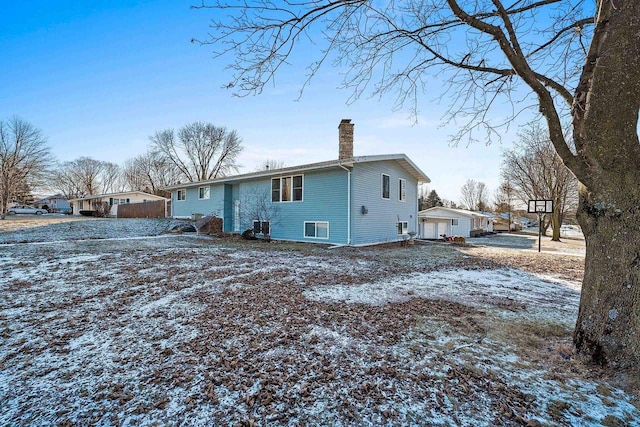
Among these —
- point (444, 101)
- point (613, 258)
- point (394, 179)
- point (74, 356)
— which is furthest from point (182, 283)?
point (394, 179)

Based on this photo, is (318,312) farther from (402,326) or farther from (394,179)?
(394,179)

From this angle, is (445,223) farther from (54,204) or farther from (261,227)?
(54,204)

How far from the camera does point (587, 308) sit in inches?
110

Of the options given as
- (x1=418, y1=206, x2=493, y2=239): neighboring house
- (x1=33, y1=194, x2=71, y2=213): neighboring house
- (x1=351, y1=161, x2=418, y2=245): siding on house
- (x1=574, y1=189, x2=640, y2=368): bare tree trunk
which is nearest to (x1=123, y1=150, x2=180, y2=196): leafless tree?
(x1=33, y1=194, x2=71, y2=213): neighboring house

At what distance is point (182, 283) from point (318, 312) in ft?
9.76

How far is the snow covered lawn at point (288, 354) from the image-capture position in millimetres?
2100

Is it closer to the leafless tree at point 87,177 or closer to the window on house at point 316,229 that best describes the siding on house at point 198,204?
the window on house at point 316,229

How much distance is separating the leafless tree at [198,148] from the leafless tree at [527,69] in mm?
36703

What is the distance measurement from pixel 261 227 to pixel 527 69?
1304 centimetres

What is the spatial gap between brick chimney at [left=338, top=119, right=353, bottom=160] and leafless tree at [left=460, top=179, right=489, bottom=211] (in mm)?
48916

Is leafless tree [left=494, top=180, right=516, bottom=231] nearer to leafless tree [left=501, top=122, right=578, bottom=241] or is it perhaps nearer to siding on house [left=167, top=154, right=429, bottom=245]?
leafless tree [left=501, top=122, right=578, bottom=241]

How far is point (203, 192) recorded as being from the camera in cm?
1864

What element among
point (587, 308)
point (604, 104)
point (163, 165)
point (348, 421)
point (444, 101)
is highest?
point (163, 165)

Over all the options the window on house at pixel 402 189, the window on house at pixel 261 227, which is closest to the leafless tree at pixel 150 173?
the window on house at pixel 261 227
